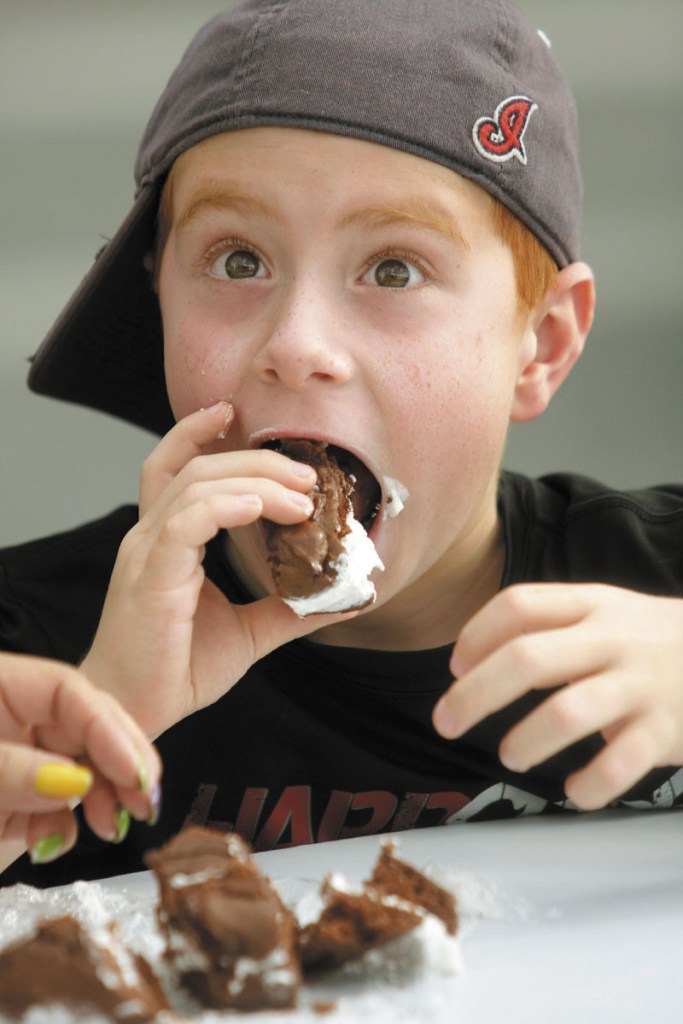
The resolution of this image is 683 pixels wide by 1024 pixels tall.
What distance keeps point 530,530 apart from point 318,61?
1.71 ft

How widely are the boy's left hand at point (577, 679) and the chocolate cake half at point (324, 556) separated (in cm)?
13

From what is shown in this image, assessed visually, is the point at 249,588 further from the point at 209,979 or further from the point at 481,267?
the point at 209,979

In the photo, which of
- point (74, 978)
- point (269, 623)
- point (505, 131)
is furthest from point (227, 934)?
point (505, 131)

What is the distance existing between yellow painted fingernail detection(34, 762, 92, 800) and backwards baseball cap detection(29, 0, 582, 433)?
0.54 meters

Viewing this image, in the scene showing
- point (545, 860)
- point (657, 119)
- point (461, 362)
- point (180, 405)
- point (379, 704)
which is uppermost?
point (657, 119)

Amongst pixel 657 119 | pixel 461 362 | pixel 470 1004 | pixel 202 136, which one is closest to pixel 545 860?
pixel 470 1004

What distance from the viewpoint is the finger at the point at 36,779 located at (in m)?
0.68

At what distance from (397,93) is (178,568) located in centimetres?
40

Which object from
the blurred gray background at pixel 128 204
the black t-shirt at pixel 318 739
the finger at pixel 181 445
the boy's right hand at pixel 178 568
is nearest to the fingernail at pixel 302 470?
the boy's right hand at pixel 178 568

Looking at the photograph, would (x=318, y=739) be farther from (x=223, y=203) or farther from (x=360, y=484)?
(x=223, y=203)

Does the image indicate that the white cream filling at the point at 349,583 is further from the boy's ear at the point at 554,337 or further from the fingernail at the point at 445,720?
the boy's ear at the point at 554,337

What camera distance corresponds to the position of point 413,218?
100 cm

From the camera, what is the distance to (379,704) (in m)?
1.20

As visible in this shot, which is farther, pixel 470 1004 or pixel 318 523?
pixel 318 523
